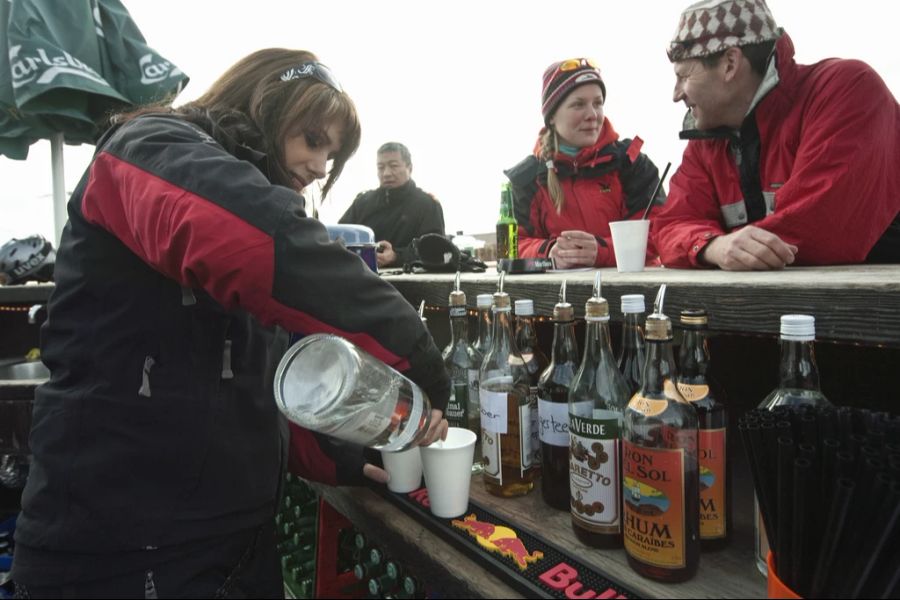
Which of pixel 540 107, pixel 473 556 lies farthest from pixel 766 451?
pixel 540 107

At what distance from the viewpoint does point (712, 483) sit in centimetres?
73

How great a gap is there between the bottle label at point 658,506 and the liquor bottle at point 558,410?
0.68 feet

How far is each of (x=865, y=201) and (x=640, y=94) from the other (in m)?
2.74

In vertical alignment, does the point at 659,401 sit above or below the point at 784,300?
below

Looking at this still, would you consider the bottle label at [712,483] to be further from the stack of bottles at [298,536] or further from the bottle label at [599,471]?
the stack of bottles at [298,536]

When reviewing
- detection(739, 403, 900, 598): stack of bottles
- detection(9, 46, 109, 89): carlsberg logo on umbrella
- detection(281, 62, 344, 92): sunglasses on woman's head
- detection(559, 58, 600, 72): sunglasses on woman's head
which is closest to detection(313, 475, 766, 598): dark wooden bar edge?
detection(739, 403, 900, 598): stack of bottles

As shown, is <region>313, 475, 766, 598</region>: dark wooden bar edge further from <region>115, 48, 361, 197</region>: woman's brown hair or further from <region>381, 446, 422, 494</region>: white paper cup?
<region>115, 48, 361, 197</region>: woman's brown hair

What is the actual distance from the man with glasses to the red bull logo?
10.3 feet

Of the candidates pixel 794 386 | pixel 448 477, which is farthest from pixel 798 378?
pixel 448 477

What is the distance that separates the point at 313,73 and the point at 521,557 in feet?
3.32

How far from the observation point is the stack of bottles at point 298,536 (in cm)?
165

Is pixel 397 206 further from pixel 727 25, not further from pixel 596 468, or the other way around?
pixel 596 468

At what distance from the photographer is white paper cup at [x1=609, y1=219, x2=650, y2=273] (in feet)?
4.26

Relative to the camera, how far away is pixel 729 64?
1602 millimetres
